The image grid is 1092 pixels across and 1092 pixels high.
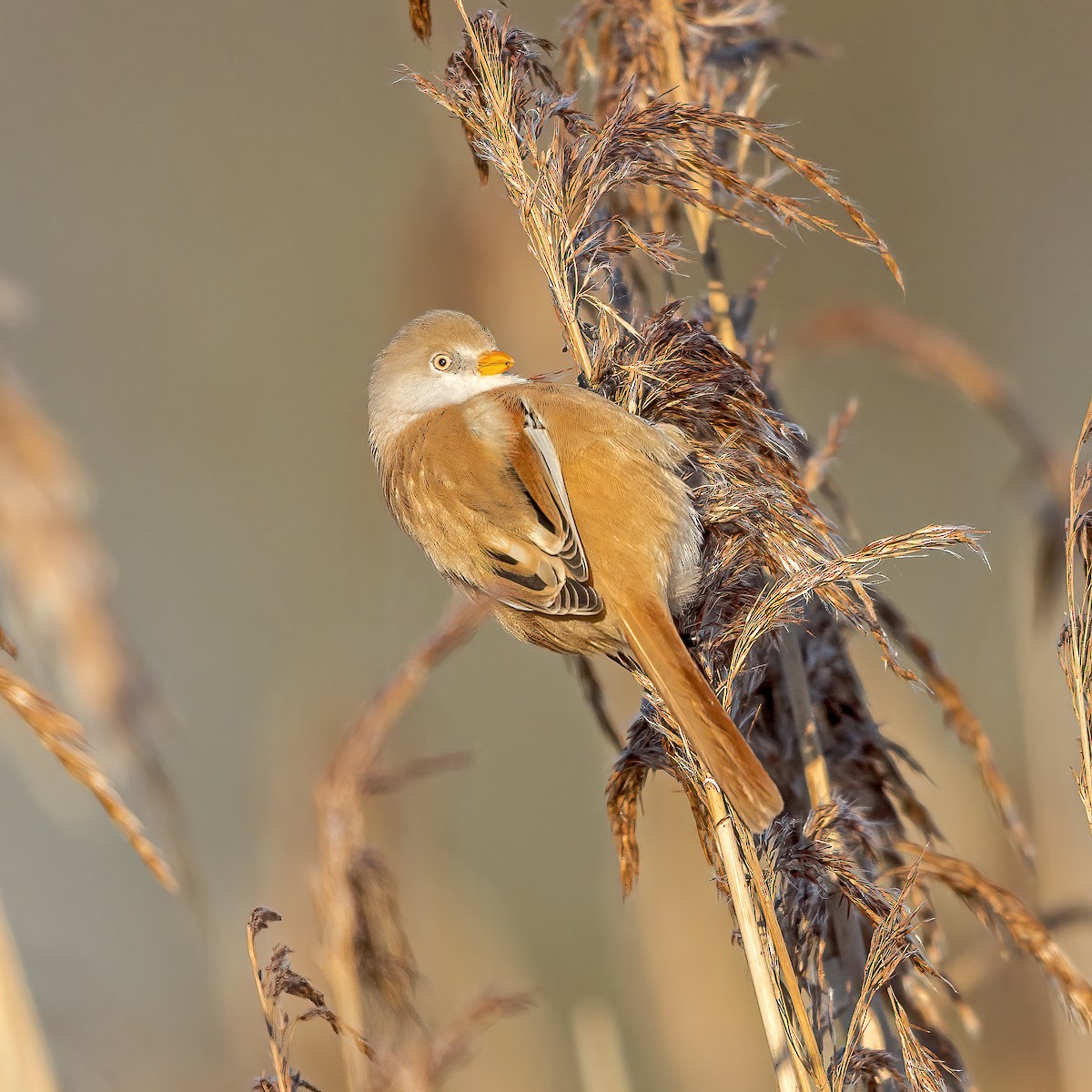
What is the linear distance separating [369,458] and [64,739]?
6.11 feet

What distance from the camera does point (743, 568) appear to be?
166 centimetres

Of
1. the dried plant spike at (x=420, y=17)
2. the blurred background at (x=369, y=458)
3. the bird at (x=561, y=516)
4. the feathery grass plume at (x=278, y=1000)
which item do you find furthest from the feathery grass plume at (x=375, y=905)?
the dried plant spike at (x=420, y=17)

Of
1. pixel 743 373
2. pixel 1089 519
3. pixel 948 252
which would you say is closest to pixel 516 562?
pixel 743 373

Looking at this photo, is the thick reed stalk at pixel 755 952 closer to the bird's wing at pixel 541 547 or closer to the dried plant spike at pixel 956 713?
the bird's wing at pixel 541 547

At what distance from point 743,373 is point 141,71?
419 centimetres

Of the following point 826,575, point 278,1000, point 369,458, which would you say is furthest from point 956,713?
point 369,458

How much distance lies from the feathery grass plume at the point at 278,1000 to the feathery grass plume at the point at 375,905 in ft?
1.09

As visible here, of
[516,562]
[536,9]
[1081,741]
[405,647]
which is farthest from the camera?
[536,9]

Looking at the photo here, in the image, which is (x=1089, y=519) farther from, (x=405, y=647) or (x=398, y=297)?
(x=398, y=297)

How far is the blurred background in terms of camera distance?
2.62 metres

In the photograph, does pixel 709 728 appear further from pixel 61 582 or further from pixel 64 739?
pixel 61 582

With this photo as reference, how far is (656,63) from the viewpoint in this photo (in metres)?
1.97

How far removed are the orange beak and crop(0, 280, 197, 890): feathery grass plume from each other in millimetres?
822

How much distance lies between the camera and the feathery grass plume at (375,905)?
1859 mm
